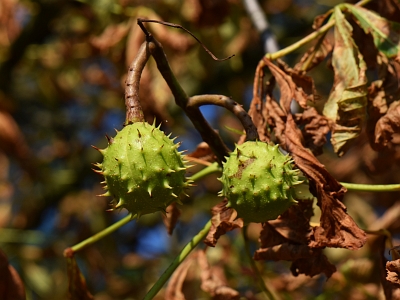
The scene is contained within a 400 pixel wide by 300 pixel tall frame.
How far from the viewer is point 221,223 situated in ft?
5.24

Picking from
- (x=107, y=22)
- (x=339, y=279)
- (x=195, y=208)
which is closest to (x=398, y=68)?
(x=339, y=279)

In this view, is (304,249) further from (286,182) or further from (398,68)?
(398,68)

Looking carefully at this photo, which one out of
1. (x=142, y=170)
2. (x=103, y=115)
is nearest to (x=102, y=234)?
(x=142, y=170)

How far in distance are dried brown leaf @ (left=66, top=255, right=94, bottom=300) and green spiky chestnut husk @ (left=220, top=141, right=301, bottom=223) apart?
27.6 inches

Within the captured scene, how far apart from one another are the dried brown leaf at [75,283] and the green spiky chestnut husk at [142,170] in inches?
21.3

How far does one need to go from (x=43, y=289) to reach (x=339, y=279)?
2253mm

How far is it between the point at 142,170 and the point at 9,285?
79 centimetres

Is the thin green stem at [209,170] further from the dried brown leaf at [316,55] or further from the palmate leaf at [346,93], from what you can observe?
the dried brown leaf at [316,55]

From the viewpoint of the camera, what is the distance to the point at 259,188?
1.47 metres

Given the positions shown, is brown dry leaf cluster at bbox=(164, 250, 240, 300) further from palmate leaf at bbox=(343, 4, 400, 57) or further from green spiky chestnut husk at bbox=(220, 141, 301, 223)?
palmate leaf at bbox=(343, 4, 400, 57)

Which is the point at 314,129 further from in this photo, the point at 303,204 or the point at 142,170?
the point at 142,170

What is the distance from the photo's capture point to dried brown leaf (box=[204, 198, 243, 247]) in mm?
1591

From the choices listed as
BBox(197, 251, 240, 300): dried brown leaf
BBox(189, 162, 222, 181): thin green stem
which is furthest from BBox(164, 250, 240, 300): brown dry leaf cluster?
BBox(189, 162, 222, 181): thin green stem

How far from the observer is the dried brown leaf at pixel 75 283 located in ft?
6.49
